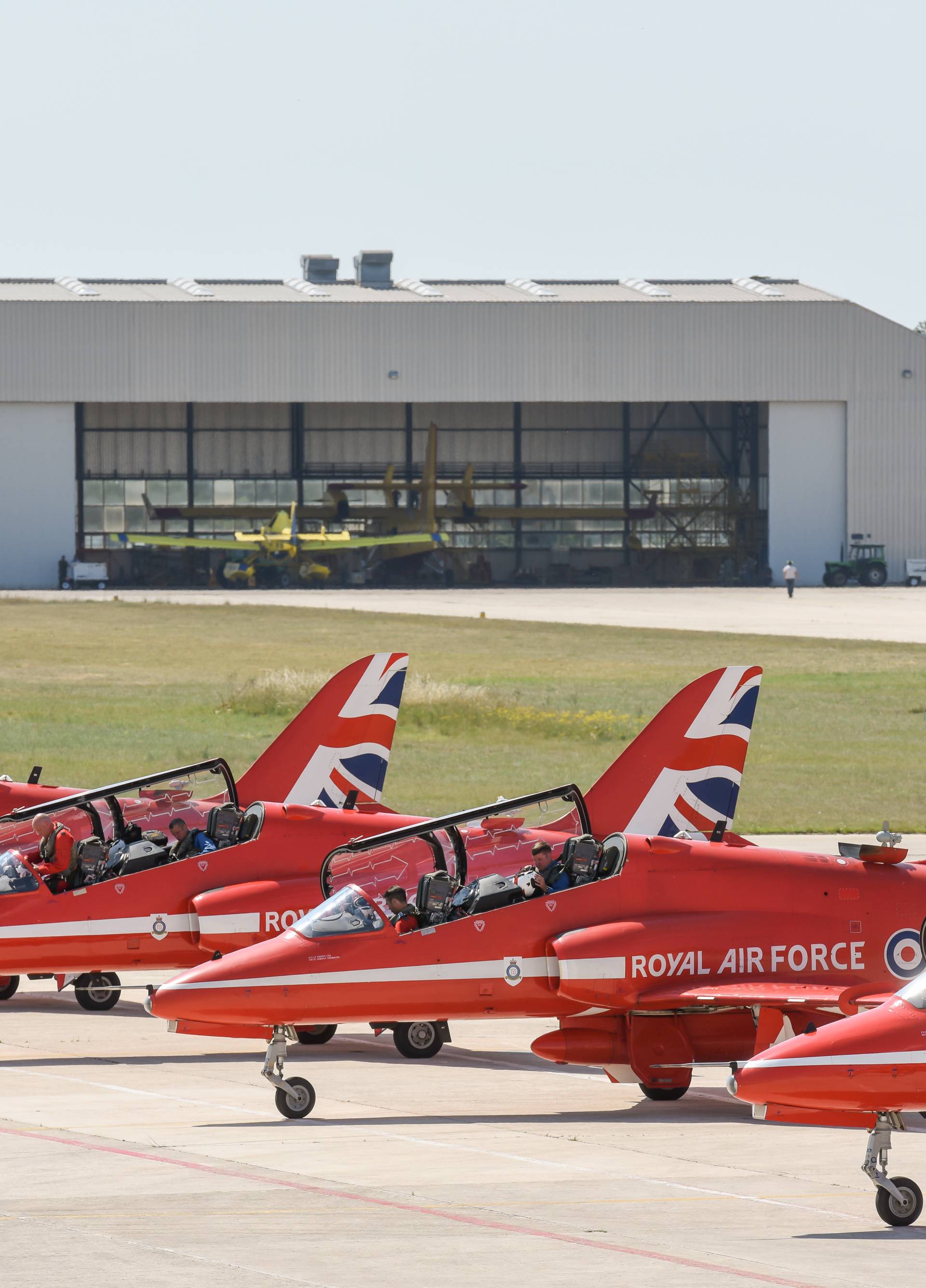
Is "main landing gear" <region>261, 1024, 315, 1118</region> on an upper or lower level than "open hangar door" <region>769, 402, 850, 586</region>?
lower

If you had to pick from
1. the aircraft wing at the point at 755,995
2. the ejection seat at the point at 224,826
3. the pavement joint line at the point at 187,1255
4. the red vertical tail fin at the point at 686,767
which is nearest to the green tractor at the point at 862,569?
the red vertical tail fin at the point at 686,767

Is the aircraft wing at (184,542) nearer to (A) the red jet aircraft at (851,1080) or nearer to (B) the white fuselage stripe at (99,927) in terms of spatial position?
(B) the white fuselage stripe at (99,927)

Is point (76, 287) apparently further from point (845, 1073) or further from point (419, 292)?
point (845, 1073)

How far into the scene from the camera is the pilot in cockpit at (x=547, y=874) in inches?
709

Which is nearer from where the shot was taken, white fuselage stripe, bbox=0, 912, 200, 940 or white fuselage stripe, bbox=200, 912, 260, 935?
white fuselage stripe, bbox=200, 912, 260, 935

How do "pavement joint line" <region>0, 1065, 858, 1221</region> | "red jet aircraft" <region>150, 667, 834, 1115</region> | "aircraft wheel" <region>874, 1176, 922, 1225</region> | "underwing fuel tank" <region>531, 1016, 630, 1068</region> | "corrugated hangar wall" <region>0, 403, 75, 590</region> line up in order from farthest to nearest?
"corrugated hangar wall" <region>0, 403, 75, 590</region>
"underwing fuel tank" <region>531, 1016, 630, 1068</region>
"red jet aircraft" <region>150, 667, 834, 1115</region>
"pavement joint line" <region>0, 1065, 858, 1221</region>
"aircraft wheel" <region>874, 1176, 922, 1225</region>

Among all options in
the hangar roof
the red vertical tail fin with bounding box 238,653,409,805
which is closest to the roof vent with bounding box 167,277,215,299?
the hangar roof

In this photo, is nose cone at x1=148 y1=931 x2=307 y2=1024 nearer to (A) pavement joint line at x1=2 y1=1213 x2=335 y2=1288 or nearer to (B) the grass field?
(A) pavement joint line at x1=2 y1=1213 x2=335 y2=1288

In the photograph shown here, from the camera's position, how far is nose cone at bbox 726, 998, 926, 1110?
487 inches

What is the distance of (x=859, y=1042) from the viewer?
41.0 feet

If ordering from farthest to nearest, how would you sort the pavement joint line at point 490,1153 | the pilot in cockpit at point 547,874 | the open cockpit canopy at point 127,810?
the open cockpit canopy at point 127,810
the pilot in cockpit at point 547,874
the pavement joint line at point 490,1153

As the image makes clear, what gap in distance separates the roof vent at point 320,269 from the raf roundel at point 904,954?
327 ft

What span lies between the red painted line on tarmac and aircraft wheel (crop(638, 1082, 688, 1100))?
4.76 metres

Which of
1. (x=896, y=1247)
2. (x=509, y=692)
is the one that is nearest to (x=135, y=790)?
(x=896, y=1247)
